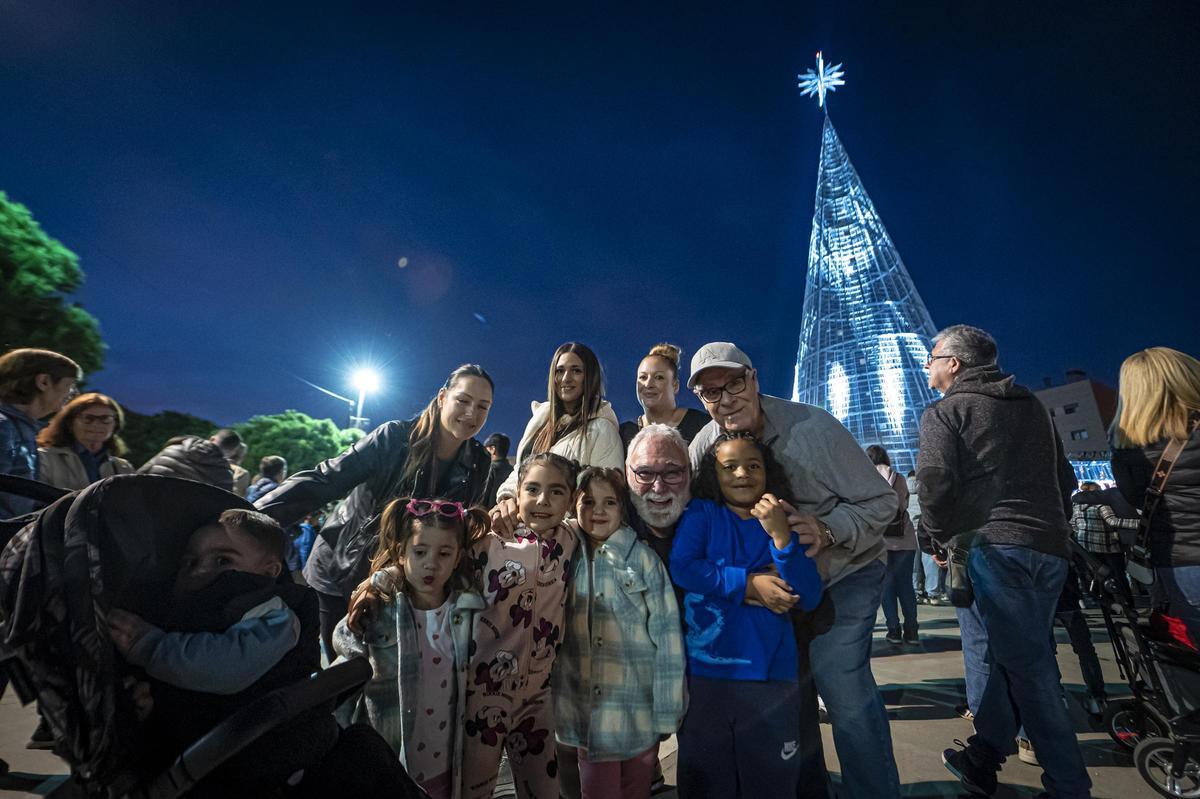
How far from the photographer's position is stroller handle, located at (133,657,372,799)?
3.84 ft

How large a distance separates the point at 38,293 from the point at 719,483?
59.0 feet

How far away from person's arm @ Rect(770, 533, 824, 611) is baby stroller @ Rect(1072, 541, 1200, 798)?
209cm

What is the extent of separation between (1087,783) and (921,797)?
69 centimetres

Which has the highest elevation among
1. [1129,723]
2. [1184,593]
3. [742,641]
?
[742,641]

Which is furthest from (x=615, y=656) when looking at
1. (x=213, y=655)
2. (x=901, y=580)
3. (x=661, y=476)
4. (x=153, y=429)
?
(x=153, y=429)

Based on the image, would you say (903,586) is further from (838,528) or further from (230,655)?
(230,655)

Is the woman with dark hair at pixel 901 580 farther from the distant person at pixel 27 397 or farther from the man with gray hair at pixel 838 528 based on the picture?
the distant person at pixel 27 397

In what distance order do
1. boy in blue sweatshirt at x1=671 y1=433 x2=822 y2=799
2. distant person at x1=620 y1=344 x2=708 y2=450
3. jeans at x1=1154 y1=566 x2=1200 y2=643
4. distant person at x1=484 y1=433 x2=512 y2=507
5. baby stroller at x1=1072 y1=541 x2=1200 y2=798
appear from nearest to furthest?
boy in blue sweatshirt at x1=671 y1=433 x2=822 y2=799, baby stroller at x1=1072 y1=541 x2=1200 y2=798, jeans at x1=1154 y1=566 x2=1200 y2=643, distant person at x1=620 y1=344 x2=708 y2=450, distant person at x1=484 y1=433 x2=512 y2=507

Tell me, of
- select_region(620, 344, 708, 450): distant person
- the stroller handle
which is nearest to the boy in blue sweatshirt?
select_region(620, 344, 708, 450): distant person

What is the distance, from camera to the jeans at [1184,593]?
8.51 ft

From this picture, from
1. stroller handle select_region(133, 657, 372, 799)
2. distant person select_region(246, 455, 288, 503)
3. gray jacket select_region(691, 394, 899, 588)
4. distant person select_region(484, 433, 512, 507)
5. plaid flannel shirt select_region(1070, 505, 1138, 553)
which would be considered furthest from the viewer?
distant person select_region(246, 455, 288, 503)

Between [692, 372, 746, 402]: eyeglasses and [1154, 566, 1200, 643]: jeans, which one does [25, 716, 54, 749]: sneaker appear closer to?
[692, 372, 746, 402]: eyeglasses

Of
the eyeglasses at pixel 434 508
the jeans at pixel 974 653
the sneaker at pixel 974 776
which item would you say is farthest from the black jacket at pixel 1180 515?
the eyeglasses at pixel 434 508

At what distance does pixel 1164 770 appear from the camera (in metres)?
2.58
